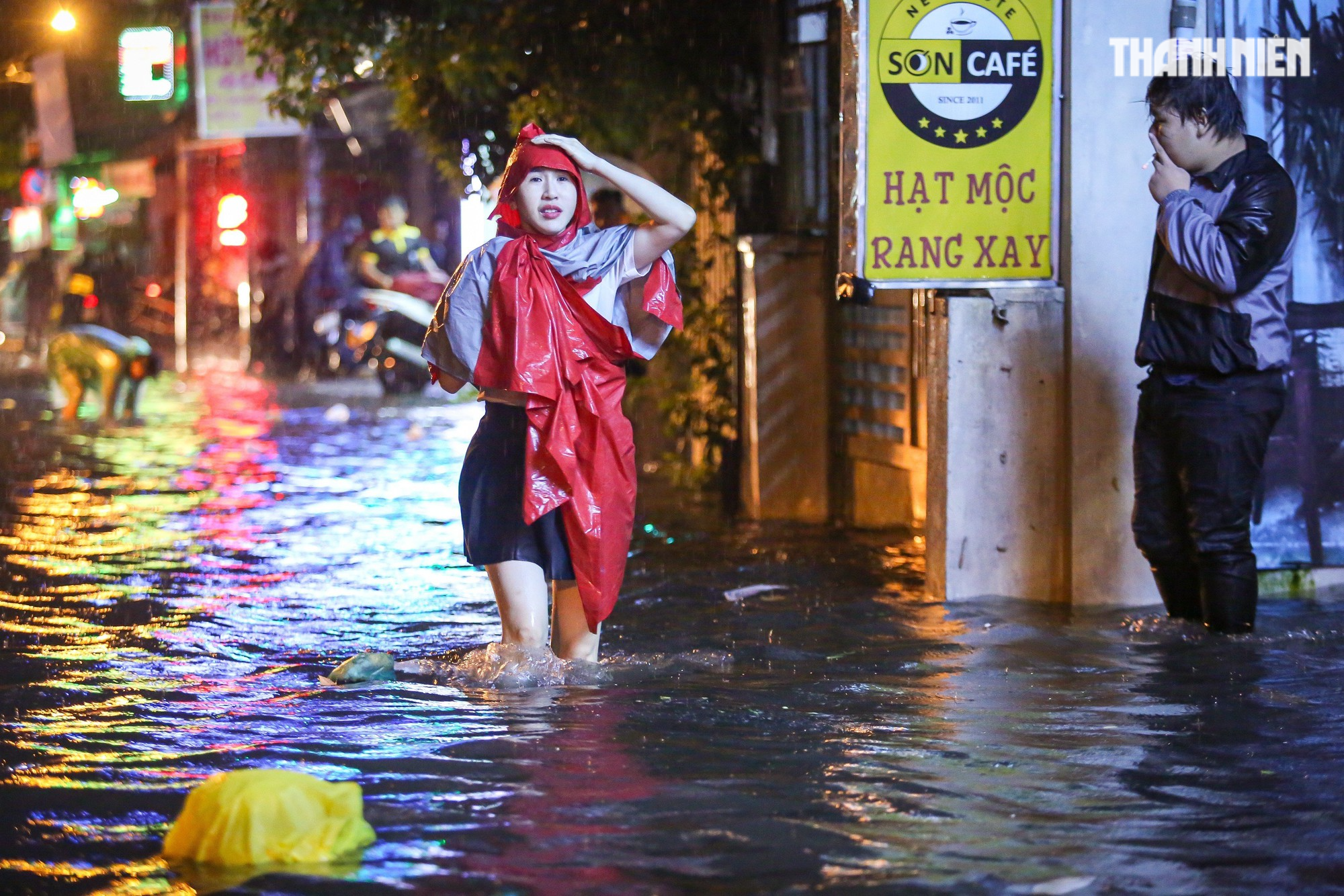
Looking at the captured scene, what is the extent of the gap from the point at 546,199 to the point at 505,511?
38.3 inches

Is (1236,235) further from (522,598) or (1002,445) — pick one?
(522,598)

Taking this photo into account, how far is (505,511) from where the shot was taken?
516 centimetres

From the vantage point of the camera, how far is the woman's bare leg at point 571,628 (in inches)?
211

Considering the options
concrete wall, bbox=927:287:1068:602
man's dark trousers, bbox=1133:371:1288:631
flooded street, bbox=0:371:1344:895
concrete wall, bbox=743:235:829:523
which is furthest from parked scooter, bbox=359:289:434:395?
man's dark trousers, bbox=1133:371:1288:631

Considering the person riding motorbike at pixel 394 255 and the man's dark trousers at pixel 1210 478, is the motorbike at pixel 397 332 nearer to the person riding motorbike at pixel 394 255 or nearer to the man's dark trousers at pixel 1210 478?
the person riding motorbike at pixel 394 255

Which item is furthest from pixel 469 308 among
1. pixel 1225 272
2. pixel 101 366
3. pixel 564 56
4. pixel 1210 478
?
pixel 101 366

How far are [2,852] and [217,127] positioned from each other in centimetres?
1923

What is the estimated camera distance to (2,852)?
368 centimetres

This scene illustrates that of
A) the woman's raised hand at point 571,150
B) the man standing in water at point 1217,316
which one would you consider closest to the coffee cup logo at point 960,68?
the man standing in water at point 1217,316

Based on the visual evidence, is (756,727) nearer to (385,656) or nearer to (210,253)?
(385,656)

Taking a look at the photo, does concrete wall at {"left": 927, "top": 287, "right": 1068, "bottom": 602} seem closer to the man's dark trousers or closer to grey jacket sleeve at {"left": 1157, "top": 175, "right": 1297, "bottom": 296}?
the man's dark trousers

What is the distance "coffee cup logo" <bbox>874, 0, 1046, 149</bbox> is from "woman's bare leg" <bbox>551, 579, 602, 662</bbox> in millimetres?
2479

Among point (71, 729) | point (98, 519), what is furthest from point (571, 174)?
point (98, 519)

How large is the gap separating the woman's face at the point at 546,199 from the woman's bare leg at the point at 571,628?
114 cm
